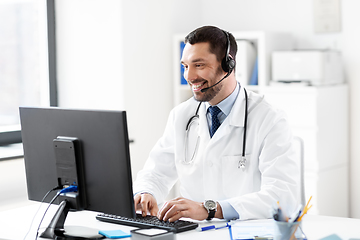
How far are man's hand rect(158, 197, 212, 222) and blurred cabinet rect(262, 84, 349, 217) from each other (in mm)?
1807

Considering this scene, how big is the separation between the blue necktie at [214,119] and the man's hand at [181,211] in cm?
46

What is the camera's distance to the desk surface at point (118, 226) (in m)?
1.65

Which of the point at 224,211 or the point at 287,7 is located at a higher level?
the point at 287,7

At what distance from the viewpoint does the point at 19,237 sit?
5.56 ft

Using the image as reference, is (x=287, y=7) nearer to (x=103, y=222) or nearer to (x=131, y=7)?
(x=131, y=7)

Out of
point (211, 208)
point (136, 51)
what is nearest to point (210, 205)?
point (211, 208)

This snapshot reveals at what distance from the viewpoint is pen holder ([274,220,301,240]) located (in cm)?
144

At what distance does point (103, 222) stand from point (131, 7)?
7.26 feet

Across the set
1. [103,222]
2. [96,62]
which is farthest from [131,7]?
[103,222]

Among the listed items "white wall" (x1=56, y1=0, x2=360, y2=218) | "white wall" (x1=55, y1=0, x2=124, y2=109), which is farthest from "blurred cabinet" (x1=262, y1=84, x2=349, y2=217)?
"white wall" (x1=55, y1=0, x2=124, y2=109)

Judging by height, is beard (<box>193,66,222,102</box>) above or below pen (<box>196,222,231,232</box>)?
above

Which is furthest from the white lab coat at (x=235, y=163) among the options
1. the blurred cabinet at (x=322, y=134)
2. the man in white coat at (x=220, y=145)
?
the blurred cabinet at (x=322, y=134)

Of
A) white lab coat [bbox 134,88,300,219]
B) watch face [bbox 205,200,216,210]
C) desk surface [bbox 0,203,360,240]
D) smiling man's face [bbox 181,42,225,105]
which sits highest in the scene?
smiling man's face [bbox 181,42,225,105]

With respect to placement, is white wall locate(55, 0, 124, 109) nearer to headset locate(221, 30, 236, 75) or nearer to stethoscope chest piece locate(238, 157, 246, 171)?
headset locate(221, 30, 236, 75)
